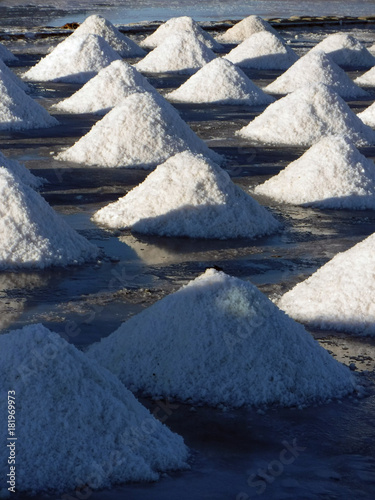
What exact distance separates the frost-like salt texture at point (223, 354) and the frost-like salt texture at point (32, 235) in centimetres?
237

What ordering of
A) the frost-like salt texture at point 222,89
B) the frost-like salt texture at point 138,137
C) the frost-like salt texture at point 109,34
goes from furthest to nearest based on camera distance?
the frost-like salt texture at point 109,34 < the frost-like salt texture at point 222,89 < the frost-like salt texture at point 138,137

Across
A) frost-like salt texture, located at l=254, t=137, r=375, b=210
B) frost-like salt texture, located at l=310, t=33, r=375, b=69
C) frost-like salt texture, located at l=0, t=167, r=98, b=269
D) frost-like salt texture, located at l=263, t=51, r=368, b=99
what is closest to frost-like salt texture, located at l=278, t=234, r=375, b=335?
frost-like salt texture, located at l=0, t=167, r=98, b=269

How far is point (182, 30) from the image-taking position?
24312mm

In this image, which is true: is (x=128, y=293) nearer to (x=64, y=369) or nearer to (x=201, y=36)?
(x=64, y=369)

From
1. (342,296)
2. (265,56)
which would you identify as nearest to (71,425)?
(342,296)

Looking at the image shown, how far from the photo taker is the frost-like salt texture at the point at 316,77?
19.1 metres

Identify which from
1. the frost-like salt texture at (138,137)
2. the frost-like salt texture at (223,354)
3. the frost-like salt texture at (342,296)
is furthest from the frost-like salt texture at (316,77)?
the frost-like salt texture at (223,354)

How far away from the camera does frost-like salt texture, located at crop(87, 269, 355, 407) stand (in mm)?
5977

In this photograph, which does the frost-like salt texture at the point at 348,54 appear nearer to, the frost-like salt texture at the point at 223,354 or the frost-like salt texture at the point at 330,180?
the frost-like salt texture at the point at 330,180

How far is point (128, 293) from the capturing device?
7.97m

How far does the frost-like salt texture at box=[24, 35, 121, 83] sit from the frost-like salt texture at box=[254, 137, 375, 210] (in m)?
10.0

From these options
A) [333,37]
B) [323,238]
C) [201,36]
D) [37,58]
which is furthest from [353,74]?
[323,238]

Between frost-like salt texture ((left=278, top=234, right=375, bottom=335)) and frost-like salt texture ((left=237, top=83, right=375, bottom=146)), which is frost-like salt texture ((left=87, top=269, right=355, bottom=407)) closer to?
frost-like salt texture ((left=278, top=234, right=375, bottom=335))

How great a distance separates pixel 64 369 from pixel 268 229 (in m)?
5.06
